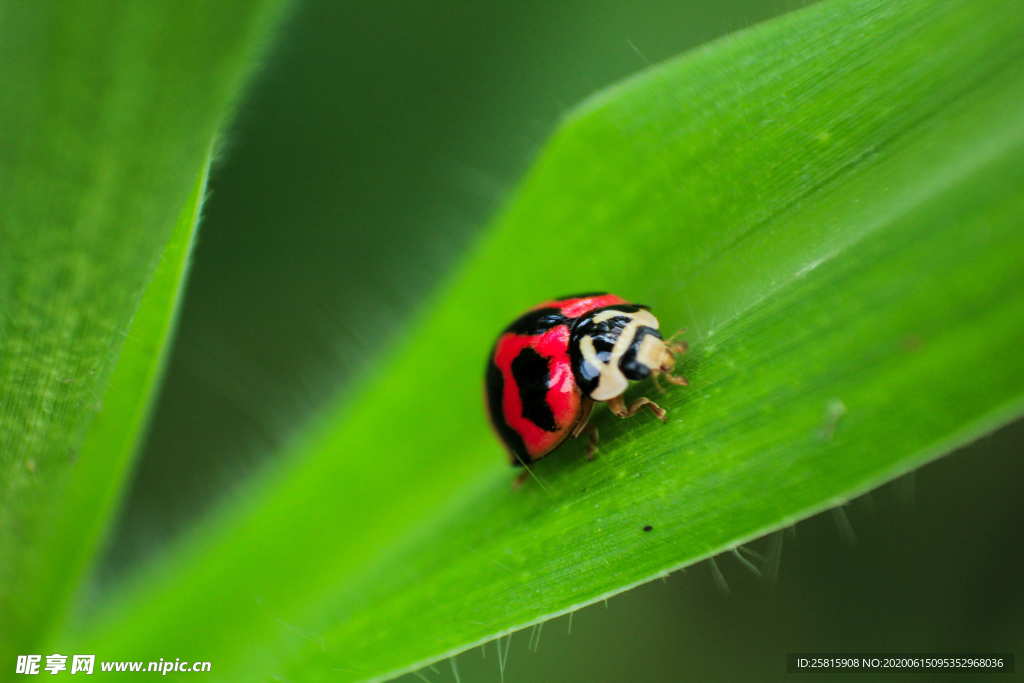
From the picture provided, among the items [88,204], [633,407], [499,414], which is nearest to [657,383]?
[633,407]

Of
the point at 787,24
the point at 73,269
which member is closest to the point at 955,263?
the point at 787,24

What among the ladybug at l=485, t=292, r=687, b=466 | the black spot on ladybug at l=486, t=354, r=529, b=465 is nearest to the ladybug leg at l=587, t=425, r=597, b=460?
the ladybug at l=485, t=292, r=687, b=466

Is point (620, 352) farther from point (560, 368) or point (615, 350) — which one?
point (560, 368)

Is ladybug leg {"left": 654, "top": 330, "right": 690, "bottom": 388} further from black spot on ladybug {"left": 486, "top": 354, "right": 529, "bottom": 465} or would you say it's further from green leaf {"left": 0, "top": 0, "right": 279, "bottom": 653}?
green leaf {"left": 0, "top": 0, "right": 279, "bottom": 653}

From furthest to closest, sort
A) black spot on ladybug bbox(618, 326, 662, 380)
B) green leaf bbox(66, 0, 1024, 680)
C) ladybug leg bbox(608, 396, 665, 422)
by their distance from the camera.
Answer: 1. black spot on ladybug bbox(618, 326, 662, 380)
2. ladybug leg bbox(608, 396, 665, 422)
3. green leaf bbox(66, 0, 1024, 680)

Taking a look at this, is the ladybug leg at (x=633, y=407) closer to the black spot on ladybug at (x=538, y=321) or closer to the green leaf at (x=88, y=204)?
the black spot on ladybug at (x=538, y=321)

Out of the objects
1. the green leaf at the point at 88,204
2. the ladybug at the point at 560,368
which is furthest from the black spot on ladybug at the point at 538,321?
the green leaf at the point at 88,204

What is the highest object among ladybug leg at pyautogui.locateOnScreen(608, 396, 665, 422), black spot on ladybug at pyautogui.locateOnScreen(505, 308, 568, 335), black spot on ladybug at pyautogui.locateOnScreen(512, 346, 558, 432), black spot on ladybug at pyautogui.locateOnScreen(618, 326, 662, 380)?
black spot on ladybug at pyautogui.locateOnScreen(505, 308, 568, 335)
